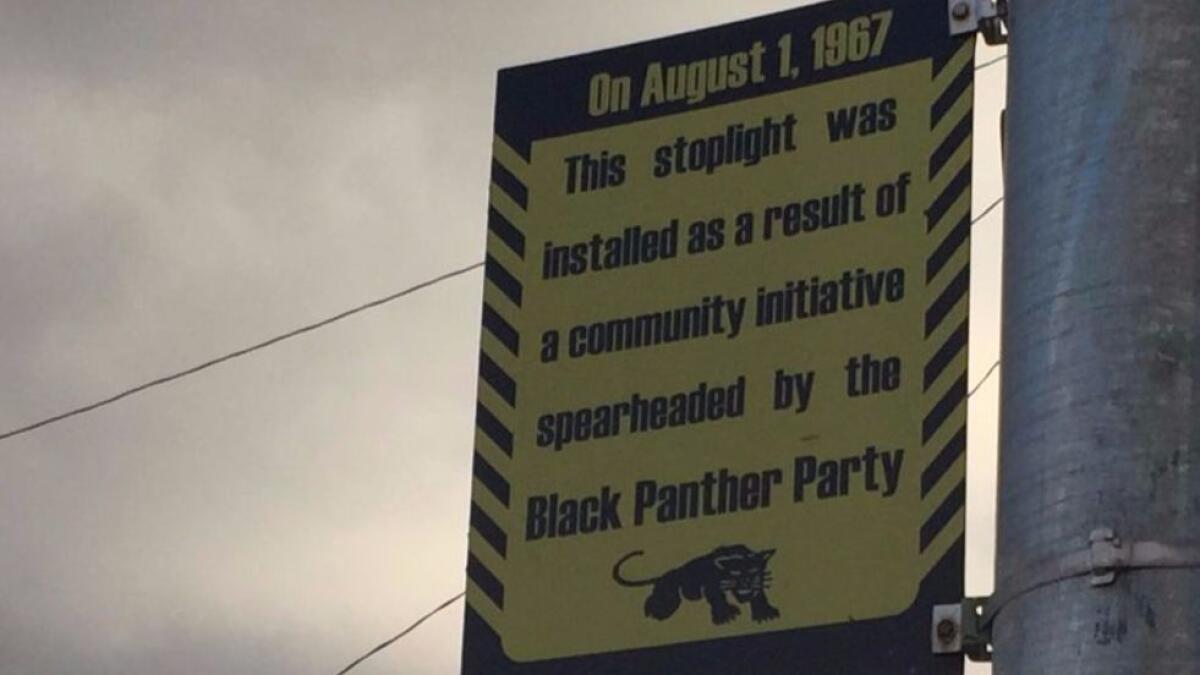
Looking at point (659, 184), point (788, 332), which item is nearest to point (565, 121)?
point (659, 184)

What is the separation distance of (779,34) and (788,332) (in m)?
0.79

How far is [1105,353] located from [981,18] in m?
1.64

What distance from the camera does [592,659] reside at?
20.5 feet

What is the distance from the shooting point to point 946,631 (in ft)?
18.8

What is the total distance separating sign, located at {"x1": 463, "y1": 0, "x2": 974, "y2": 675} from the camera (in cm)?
598

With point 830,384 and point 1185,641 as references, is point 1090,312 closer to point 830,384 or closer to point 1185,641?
point 1185,641

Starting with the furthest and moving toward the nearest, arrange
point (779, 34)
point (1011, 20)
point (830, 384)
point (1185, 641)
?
point (779, 34)
point (830, 384)
point (1011, 20)
point (1185, 641)

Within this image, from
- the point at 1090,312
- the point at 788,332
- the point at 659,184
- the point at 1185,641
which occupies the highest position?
the point at 659,184

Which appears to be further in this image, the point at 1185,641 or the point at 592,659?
the point at 592,659

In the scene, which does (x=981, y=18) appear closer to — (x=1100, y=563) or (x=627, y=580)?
(x=627, y=580)

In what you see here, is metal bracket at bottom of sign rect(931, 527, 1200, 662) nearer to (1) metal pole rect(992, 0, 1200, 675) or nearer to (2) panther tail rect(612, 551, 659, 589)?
(1) metal pole rect(992, 0, 1200, 675)

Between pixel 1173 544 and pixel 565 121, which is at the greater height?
pixel 565 121

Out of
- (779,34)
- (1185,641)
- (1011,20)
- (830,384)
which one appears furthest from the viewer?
(779,34)

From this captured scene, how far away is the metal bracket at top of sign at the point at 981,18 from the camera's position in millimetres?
6148
